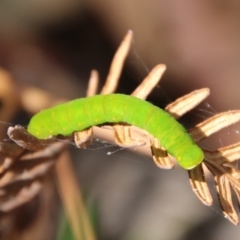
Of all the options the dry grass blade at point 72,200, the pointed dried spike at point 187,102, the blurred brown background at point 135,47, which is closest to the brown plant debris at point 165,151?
the pointed dried spike at point 187,102

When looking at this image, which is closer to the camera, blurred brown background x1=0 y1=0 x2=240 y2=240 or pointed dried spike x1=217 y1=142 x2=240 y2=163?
pointed dried spike x1=217 y1=142 x2=240 y2=163

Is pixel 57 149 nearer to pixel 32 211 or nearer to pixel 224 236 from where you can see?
pixel 32 211

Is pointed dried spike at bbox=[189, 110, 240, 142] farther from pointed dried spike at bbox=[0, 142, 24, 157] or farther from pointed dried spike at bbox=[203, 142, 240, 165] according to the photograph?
pointed dried spike at bbox=[0, 142, 24, 157]

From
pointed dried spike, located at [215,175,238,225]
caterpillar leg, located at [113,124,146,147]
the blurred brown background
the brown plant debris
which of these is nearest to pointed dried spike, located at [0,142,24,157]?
the brown plant debris

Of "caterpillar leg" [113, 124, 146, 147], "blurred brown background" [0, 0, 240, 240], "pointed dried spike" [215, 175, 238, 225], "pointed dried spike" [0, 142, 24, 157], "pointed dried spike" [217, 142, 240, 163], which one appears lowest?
"pointed dried spike" [215, 175, 238, 225]

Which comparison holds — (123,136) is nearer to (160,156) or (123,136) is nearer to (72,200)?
(160,156)

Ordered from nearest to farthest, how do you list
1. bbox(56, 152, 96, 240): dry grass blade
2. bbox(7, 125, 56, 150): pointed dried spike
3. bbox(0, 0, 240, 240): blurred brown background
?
bbox(7, 125, 56, 150): pointed dried spike, bbox(56, 152, 96, 240): dry grass blade, bbox(0, 0, 240, 240): blurred brown background

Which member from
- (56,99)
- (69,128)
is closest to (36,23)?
(56,99)
